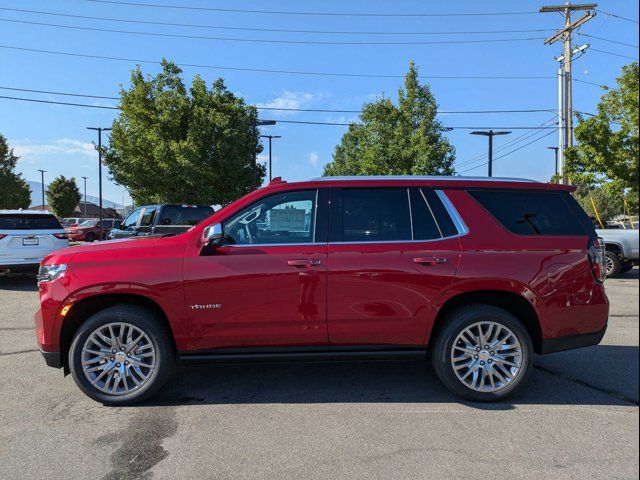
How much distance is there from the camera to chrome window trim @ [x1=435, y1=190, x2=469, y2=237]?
4223 millimetres

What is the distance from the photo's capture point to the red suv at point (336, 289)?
404 cm

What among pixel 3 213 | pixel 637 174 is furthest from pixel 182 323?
pixel 3 213

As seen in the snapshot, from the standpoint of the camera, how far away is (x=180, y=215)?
12.4 m

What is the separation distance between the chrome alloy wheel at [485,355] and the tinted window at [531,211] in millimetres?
Answer: 900

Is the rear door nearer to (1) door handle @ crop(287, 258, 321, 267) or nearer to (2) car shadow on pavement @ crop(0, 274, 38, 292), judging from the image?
(1) door handle @ crop(287, 258, 321, 267)

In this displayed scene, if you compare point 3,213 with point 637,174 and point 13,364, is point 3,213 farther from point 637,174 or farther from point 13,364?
point 637,174

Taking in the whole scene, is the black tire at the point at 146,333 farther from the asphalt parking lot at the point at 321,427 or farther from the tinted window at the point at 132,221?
the tinted window at the point at 132,221

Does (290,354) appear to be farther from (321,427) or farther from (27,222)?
(27,222)

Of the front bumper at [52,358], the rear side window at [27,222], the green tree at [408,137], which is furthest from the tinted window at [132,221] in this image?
the green tree at [408,137]

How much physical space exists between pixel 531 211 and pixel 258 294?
98.5 inches

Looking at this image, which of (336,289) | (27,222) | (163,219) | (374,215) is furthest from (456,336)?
(27,222)

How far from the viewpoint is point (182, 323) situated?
407 cm

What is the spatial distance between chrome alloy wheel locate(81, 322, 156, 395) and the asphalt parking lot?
230 millimetres

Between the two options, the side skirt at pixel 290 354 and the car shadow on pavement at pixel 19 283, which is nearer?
the side skirt at pixel 290 354
